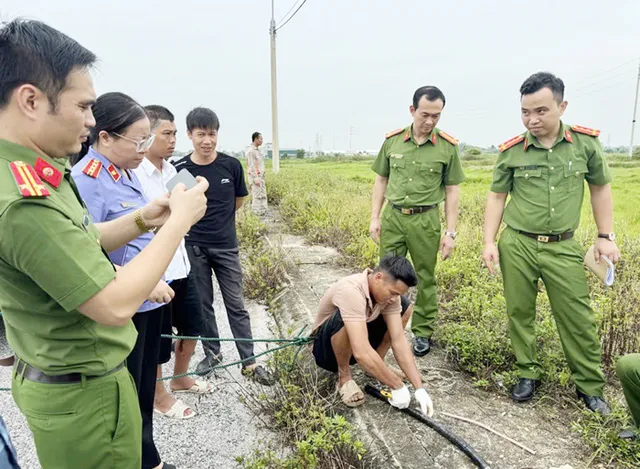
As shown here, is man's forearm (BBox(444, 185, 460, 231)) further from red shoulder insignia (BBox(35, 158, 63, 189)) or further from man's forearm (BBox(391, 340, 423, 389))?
red shoulder insignia (BBox(35, 158, 63, 189))

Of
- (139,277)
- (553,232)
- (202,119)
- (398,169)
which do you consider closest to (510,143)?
(553,232)

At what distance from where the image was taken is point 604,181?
101 inches

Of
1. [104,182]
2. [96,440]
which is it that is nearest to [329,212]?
[104,182]

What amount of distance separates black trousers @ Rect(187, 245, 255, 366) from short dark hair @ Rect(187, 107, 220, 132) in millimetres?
802

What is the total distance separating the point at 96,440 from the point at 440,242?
Answer: 266 cm

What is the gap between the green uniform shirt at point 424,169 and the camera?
330cm

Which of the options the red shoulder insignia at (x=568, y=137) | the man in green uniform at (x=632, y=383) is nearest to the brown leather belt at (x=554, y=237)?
the red shoulder insignia at (x=568, y=137)

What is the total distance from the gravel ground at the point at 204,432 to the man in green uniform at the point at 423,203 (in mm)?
1291

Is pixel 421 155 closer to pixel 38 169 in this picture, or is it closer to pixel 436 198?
pixel 436 198

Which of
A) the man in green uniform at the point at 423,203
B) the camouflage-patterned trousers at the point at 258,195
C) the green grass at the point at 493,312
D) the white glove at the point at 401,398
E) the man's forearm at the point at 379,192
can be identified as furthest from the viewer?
the camouflage-patterned trousers at the point at 258,195

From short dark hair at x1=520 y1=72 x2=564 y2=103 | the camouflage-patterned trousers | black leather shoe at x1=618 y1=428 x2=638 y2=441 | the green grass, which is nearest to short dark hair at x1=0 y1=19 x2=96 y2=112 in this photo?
short dark hair at x1=520 y1=72 x2=564 y2=103

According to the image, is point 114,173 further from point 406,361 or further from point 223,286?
point 406,361

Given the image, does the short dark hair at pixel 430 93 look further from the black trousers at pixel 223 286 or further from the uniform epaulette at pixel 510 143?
the black trousers at pixel 223 286

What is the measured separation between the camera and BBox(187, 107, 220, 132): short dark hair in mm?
2977
